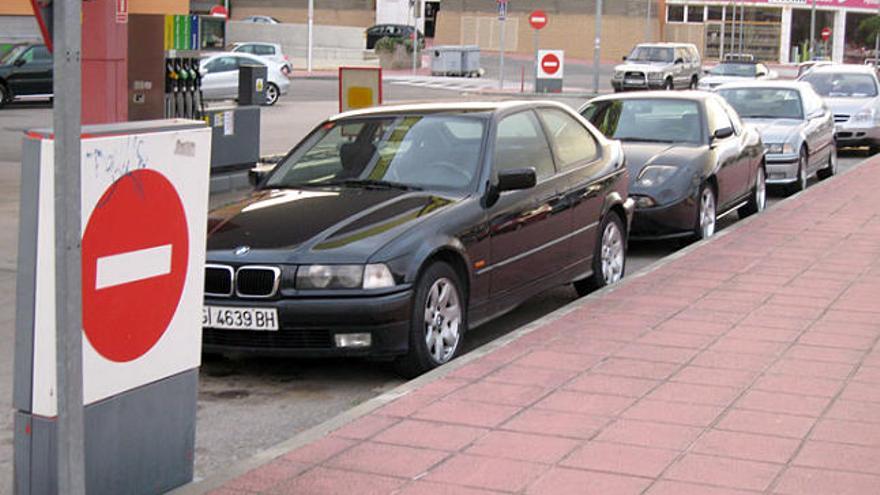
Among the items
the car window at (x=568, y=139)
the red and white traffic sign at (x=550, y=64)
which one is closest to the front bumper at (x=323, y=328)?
the car window at (x=568, y=139)

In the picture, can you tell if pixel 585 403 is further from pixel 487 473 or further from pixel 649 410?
pixel 487 473

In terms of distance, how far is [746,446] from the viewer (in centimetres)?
557

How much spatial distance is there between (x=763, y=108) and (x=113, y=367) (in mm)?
14171

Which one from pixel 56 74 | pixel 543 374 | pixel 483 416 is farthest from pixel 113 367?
pixel 543 374

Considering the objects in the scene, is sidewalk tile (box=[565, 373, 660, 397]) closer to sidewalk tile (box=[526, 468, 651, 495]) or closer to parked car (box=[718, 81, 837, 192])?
sidewalk tile (box=[526, 468, 651, 495])

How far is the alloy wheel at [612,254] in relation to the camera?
9828 mm

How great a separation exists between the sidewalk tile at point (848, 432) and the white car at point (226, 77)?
28.4 m

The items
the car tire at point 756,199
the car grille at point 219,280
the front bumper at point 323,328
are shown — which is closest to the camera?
the front bumper at point 323,328

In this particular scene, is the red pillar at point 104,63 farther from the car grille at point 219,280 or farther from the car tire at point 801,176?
the car tire at point 801,176

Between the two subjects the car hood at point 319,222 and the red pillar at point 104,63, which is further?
the red pillar at point 104,63

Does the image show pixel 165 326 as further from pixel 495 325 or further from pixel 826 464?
pixel 495 325

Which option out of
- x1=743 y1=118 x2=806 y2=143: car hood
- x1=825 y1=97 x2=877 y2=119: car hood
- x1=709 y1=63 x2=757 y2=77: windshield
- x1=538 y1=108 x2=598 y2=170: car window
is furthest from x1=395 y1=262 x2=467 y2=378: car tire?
x1=709 y1=63 x2=757 y2=77: windshield

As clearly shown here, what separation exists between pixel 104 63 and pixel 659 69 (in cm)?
3067

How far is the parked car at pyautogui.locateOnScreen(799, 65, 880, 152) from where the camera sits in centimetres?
2239
